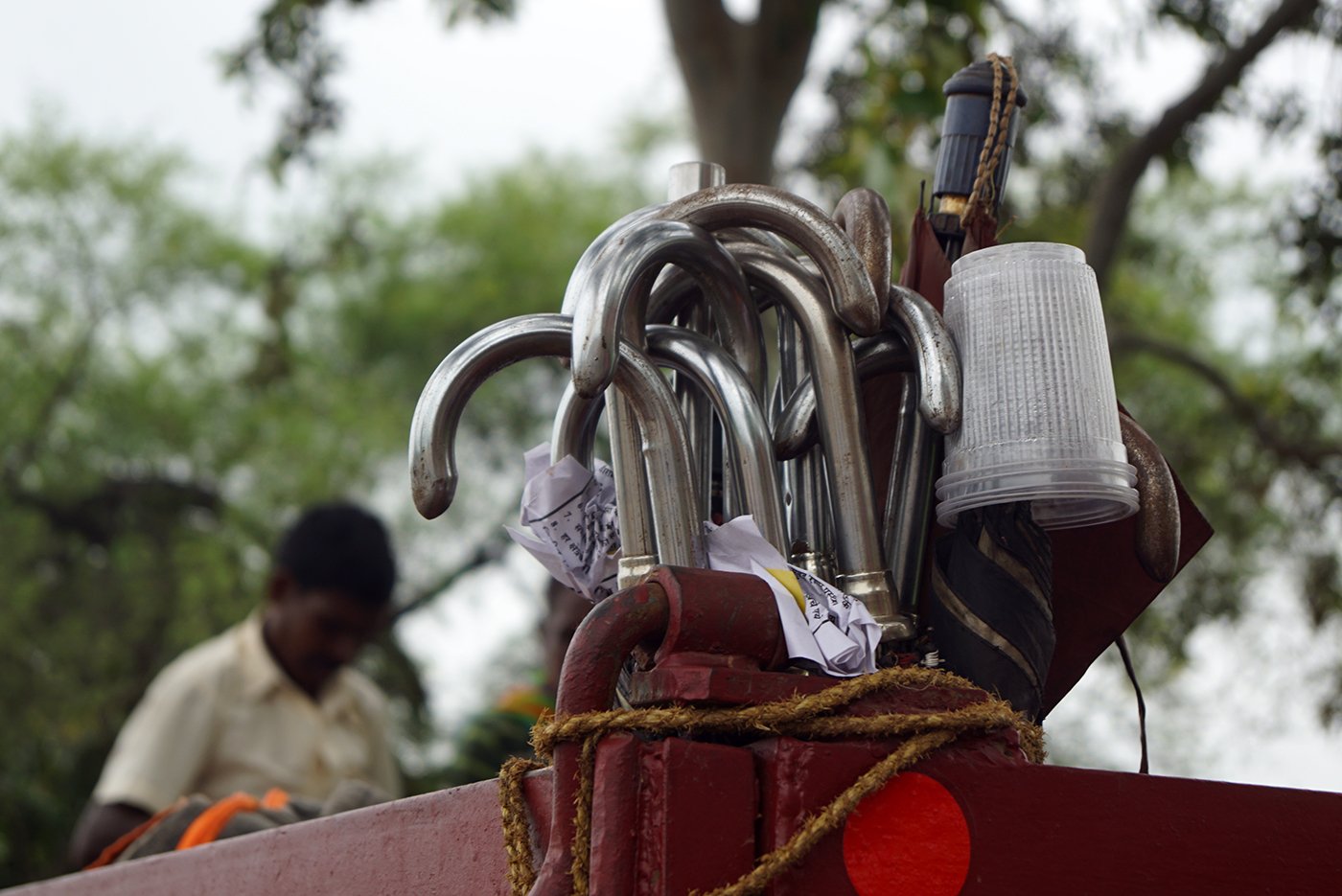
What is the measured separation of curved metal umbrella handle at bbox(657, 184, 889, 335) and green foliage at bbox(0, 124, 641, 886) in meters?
5.42

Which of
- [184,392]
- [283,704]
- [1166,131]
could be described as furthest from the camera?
[184,392]

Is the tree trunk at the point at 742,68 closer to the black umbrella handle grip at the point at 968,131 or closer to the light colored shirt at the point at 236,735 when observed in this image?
the light colored shirt at the point at 236,735

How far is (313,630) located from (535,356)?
2688mm

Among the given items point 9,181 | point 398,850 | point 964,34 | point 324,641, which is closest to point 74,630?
point 9,181

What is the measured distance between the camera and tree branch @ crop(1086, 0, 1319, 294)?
444 cm

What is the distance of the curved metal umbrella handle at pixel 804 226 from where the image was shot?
1145mm

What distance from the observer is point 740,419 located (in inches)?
44.8

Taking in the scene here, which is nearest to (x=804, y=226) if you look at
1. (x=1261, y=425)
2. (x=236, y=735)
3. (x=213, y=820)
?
(x=213, y=820)

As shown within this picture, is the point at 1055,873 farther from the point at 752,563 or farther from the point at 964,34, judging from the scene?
the point at 964,34

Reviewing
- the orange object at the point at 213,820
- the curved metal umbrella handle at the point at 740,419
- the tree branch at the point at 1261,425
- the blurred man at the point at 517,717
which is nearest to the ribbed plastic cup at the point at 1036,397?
the curved metal umbrella handle at the point at 740,419

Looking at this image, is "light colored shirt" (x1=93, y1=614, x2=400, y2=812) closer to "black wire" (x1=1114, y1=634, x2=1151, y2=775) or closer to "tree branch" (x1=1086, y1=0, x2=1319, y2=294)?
"black wire" (x1=1114, y1=634, x2=1151, y2=775)

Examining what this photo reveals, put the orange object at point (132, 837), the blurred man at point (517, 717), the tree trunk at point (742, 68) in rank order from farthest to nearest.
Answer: the tree trunk at point (742, 68) → the blurred man at point (517, 717) → the orange object at point (132, 837)

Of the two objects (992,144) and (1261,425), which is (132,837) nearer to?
(992,144)

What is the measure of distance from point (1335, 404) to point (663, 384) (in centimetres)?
892
